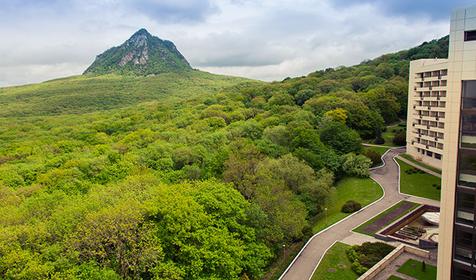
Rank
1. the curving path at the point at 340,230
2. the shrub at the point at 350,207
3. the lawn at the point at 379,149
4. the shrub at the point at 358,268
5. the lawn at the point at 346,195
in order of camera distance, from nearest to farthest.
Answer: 1. the shrub at the point at 358,268
2. the curving path at the point at 340,230
3. the lawn at the point at 346,195
4. the shrub at the point at 350,207
5. the lawn at the point at 379,149

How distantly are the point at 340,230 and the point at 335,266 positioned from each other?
745 centimetres

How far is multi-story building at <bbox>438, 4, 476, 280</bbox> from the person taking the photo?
1988 cm

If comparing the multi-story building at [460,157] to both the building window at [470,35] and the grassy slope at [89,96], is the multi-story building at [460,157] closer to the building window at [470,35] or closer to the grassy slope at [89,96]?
the building window at [470,35]

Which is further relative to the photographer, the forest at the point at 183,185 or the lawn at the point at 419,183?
the lawn at the point at 419,183

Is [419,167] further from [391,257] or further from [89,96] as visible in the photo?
[89,96]

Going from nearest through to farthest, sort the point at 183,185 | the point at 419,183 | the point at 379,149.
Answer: the point at 183,185
the point at 419,183
the point at 379,149

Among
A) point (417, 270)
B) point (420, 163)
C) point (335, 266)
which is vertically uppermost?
point (420, 163)

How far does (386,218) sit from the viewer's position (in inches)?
1585

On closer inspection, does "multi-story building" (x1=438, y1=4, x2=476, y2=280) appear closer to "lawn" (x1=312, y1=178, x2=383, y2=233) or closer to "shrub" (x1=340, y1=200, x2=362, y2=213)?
"lawn" (x1=312, y1=178, x2=383, y2=233)

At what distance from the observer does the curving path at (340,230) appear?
105 ft

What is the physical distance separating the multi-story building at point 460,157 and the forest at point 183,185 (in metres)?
14.6

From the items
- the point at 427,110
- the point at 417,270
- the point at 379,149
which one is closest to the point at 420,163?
the point at 427,110

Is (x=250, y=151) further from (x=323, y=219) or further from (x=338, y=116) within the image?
(x=338, y=116)

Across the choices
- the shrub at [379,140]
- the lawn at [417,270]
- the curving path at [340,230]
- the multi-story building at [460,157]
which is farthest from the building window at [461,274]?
the shrub at [379,140]
